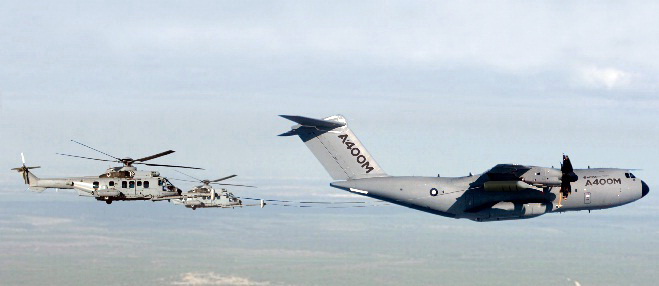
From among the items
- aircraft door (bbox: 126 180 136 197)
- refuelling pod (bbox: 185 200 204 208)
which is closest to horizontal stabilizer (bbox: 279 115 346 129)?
aircraft door (bbox: 126 180 136 197)

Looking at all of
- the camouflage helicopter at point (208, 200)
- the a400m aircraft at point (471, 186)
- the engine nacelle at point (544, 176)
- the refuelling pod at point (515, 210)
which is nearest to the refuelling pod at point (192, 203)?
the camouflage helicopter at point (208, 200)

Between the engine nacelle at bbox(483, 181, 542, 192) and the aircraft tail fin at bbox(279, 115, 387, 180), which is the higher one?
the aircraft tail fin at bbox(279, 115, 387, 180)

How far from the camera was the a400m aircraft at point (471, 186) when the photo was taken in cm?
4206

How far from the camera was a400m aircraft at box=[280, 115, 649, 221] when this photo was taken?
42.1 metres

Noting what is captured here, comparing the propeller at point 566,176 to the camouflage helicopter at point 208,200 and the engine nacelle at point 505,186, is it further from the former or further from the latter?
the camouflage helicopter at point 208,200

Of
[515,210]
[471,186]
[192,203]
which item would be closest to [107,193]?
[192,203]

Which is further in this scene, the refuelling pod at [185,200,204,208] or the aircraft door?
the refuelling pod at [185,200,204,208]

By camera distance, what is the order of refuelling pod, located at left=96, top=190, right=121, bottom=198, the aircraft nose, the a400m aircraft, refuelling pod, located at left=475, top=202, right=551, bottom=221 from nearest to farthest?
the a400m aircraft → refuelling pod, located at left=475, top=202, right=551, bottom=221 → the aircraft nose → refuelling pod, located at left=96, top=190, right=121, bottom=198

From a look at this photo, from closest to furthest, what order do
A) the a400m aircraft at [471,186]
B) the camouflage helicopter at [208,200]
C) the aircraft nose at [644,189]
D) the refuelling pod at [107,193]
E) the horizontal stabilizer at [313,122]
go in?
the horizontal stabilizer at [313,122] → the a400m aircraft at [471,186] → the aircraft nose at [644,189] → the refuelling pod at [107,193] → the camouflage helicopter at [208,200]

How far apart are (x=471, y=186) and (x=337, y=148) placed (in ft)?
24.6

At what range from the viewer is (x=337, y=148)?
42.5m

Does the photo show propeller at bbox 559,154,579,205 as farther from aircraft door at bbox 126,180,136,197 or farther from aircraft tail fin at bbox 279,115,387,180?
aircraft door at bbox 126,180,136,197

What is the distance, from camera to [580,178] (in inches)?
1731

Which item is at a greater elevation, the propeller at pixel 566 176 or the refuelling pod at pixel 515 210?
the propeller at pixel 566 176
